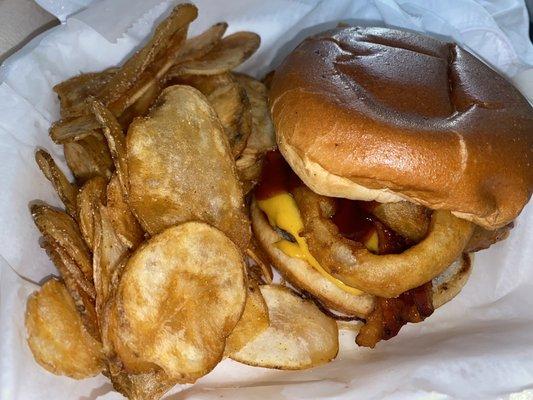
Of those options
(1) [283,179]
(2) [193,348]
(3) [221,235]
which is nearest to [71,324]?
(2) [193,348]

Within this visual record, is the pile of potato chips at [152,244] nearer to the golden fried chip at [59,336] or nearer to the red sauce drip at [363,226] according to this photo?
the golden fried chip at [59,336]

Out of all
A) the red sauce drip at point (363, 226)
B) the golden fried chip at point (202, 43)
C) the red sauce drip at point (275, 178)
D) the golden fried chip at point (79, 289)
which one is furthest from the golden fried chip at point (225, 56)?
the golden fried chip at point (79, 289)

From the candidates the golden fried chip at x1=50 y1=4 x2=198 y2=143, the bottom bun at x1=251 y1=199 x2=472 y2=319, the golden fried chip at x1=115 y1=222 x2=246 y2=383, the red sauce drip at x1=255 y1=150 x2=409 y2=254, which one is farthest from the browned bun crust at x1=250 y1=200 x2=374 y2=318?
the golden fried chip at x1=50 y1=4 x2=198 y2=143

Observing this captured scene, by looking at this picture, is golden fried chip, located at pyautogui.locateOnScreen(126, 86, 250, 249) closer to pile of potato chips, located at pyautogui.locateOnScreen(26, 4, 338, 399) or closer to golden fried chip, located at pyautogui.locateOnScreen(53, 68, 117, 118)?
pile of potato chips, located at pyautogui.locateOnScreen(26, 4, 338, 399)

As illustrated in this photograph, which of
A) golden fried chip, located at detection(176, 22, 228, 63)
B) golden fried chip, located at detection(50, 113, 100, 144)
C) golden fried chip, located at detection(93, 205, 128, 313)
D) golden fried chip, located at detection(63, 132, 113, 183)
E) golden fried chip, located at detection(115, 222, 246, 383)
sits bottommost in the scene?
golden fried chip, located at detection(115, 222, 246, 383)

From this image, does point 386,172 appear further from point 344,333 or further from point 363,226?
point 344,333

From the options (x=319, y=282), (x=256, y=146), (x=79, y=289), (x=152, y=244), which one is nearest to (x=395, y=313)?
(x=319, y=282)

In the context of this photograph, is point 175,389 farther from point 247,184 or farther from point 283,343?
point 247,184
